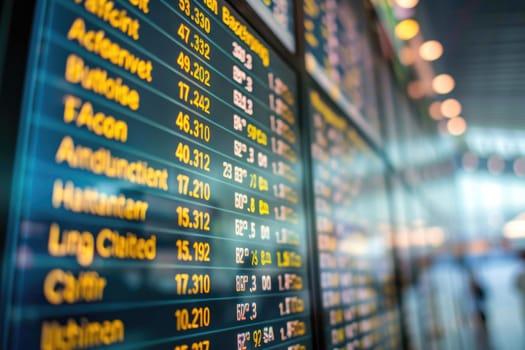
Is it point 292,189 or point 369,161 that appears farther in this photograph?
point 369,161

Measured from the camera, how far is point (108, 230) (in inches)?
34.4

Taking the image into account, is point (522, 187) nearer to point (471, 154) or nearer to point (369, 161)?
point (471, 154)

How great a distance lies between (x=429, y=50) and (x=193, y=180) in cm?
575

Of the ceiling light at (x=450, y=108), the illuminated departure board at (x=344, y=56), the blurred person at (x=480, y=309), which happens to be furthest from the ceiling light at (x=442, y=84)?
the illuminated departure board at (x=344, y=56)

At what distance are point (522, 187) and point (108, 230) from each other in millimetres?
18749

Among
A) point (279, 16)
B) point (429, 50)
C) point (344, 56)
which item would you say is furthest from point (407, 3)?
point (279, 16)

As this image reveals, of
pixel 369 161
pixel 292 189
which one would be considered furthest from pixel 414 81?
pixel 292 189

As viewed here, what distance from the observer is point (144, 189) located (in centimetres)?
97

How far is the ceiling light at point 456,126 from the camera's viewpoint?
10.1 meters

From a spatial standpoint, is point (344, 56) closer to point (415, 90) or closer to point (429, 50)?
point (415, 90)

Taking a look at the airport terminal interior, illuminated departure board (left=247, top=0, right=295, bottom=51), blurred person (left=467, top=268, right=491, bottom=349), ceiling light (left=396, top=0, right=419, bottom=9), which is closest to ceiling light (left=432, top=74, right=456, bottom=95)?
ceiling light (left=396, top=0, right=419, bottom=9)

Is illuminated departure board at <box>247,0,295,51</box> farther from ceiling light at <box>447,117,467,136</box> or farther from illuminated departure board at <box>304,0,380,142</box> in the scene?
ceiling light at <box>447,117,467,136</box>

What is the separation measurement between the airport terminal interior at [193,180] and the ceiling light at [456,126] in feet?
24.3

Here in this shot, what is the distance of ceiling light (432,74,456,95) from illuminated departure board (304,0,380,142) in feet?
13.9
